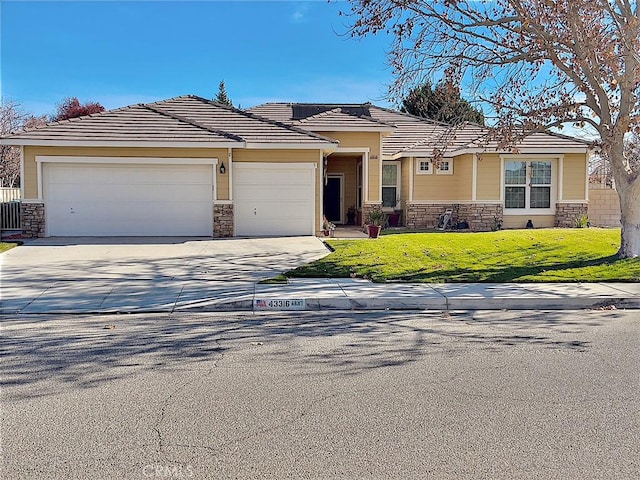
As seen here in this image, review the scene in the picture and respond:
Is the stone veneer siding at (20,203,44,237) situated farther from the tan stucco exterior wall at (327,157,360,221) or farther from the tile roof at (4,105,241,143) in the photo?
the tan stucco exterior wall at (327,157,360,221)

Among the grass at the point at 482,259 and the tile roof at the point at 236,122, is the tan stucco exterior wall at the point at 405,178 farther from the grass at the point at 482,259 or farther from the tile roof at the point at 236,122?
the grass at the point at 482,259

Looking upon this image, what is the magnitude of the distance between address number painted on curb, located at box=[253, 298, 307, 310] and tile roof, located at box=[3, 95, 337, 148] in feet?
31.4

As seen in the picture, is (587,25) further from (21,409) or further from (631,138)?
(21,409)

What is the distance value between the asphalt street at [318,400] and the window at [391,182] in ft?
56.3

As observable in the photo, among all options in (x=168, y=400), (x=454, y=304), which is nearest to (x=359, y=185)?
(x=454, y=304)

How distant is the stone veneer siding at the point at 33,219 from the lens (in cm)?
1770

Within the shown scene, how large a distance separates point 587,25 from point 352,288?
726 centimetres

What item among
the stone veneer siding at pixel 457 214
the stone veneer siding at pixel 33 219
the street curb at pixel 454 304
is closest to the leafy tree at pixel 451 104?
the street curb at pixel 454 304

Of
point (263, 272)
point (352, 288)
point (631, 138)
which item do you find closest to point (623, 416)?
point (352, 288)

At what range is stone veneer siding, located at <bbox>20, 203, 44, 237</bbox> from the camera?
58.1 feet

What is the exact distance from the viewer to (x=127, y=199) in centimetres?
1809

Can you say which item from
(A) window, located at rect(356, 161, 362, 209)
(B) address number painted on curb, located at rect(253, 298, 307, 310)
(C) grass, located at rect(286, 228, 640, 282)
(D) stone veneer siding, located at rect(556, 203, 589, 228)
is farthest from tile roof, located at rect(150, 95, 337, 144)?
(D) stone veneer siding, located at rect(556, 203, 589, 228)

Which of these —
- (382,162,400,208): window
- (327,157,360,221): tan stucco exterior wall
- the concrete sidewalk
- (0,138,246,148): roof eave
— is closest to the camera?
the concrete sidewalk

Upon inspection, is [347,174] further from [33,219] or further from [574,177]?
[33,219]
